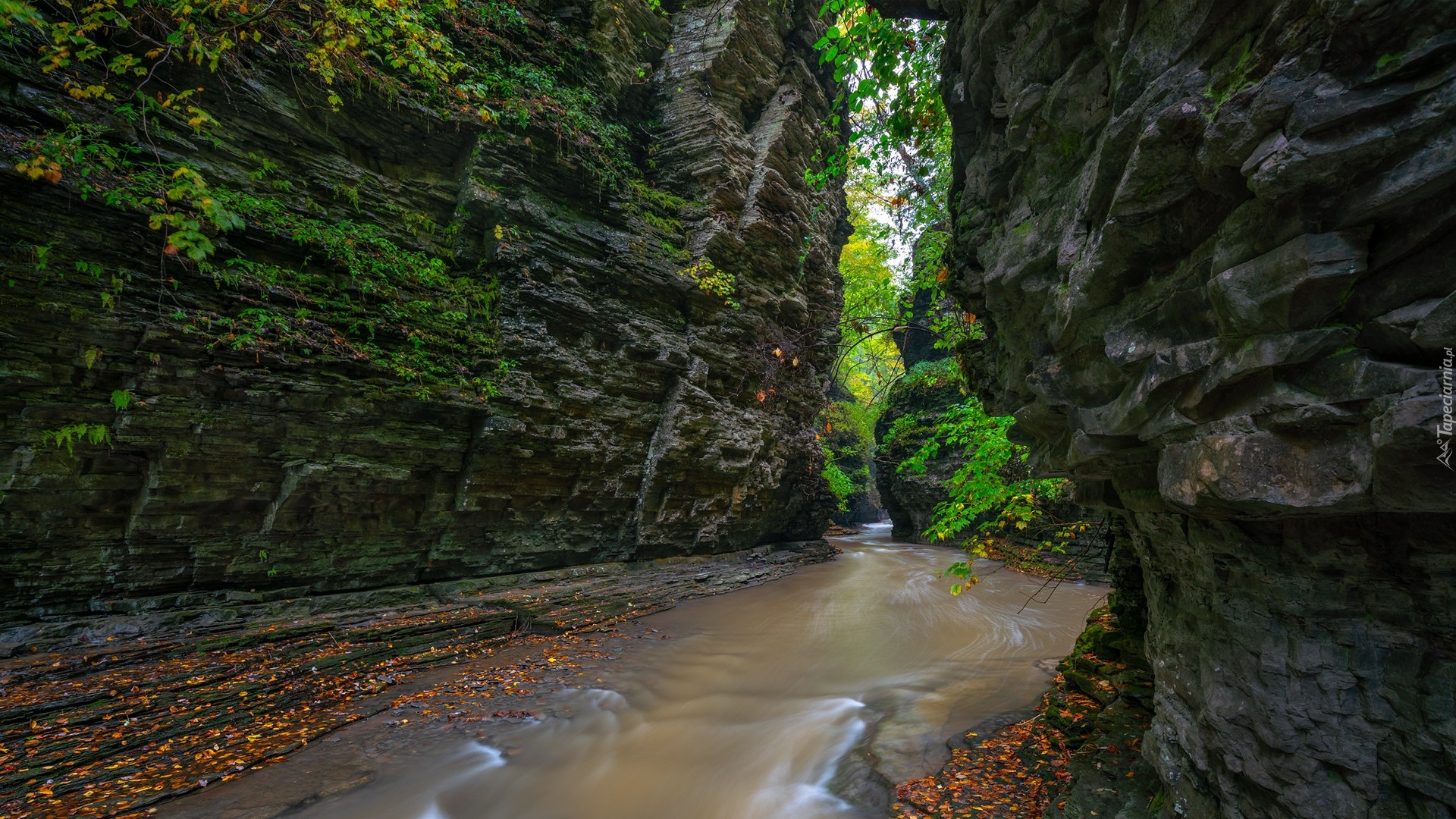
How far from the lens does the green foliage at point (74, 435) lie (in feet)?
17.7

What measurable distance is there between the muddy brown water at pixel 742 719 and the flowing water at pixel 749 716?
0.06 ft

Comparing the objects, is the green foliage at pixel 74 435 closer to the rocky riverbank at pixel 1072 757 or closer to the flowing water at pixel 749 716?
the flowing water at pixel 749 716

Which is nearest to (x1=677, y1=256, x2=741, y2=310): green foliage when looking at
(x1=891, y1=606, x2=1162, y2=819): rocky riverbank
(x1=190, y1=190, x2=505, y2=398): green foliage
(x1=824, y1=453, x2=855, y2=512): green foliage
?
(x1=190, y1=190, x2=505, y2=398): green foliage

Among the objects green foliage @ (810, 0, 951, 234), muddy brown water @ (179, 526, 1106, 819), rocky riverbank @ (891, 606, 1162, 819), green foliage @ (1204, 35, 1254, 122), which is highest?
green foliage @ (810, 0, 951, 234)

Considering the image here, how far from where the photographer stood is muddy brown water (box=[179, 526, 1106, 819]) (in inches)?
174

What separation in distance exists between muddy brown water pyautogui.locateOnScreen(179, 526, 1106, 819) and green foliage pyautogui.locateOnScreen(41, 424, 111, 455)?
14.0ft

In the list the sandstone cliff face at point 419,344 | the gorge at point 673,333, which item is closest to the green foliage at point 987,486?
the gorge at point 673,333

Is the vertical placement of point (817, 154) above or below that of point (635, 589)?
above

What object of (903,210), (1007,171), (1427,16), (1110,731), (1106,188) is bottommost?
(1110,731)

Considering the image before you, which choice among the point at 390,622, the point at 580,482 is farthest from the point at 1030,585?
the point at 390,622

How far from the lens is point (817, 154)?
6.57 meters

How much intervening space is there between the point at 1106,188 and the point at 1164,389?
3.45 feet

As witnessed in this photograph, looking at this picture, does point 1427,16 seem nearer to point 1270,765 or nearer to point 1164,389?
point 1164,389

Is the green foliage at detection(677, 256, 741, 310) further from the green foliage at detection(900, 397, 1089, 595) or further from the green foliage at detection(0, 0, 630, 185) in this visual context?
the green foliage at detection(900, 397, 1089, 595)
